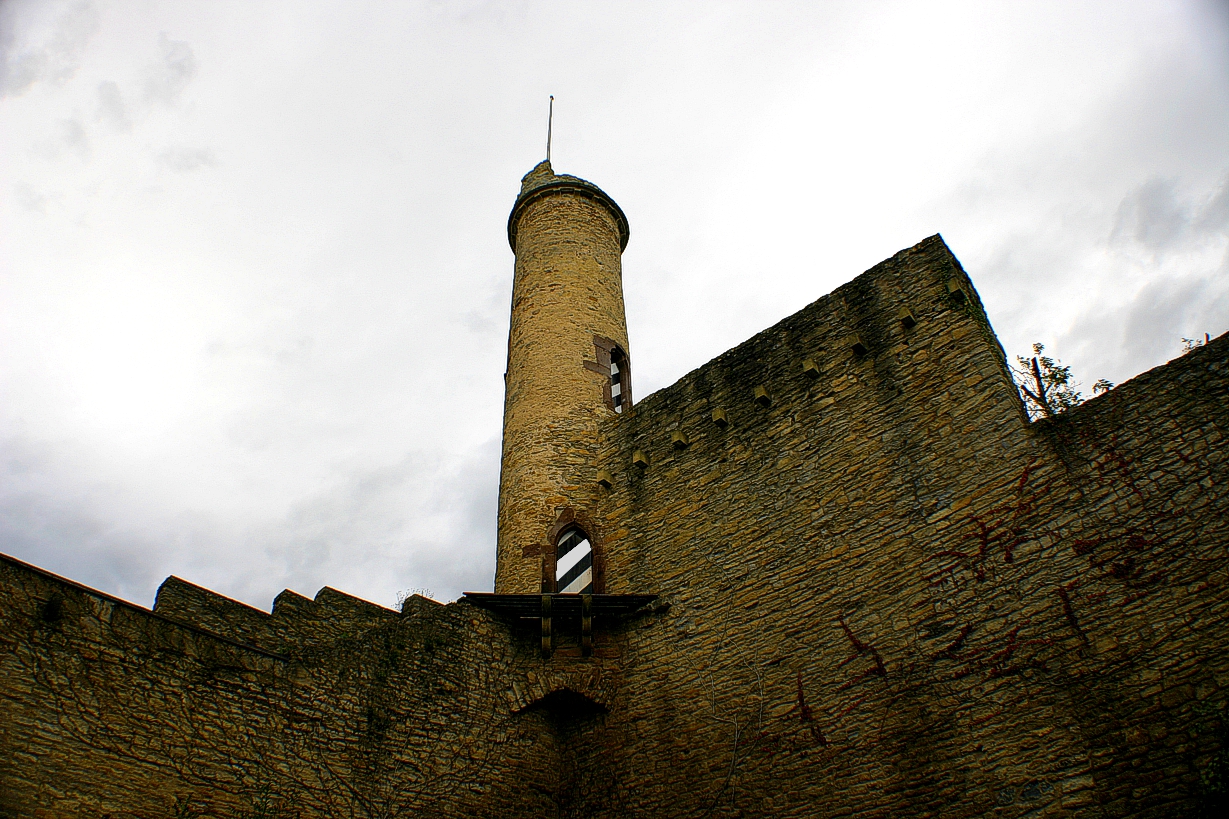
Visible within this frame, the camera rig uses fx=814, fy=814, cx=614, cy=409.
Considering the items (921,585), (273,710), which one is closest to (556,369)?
(273,710)

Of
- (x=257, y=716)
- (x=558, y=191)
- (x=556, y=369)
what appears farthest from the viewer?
(x=558, y=191)

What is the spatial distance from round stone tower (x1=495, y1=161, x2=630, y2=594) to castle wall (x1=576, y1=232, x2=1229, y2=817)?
1.05m

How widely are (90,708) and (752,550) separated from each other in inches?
244

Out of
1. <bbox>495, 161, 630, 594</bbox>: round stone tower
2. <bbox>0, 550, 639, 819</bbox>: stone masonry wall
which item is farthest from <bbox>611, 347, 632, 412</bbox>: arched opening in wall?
<bbox>0, 550, 639, 819</bbox>: stone masonry wall

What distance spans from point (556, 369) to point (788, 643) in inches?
226

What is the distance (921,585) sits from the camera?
7.43 metres

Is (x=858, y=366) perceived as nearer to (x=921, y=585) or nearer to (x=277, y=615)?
(x=921, y=585)

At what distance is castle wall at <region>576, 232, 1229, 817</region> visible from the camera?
6031mm

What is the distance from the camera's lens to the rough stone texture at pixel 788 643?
6.04m

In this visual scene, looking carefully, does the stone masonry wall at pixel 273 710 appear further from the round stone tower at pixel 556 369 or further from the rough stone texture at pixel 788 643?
the round stone tower at pixel 556 369

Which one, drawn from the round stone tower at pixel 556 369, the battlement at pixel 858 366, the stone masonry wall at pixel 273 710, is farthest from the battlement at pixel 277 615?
the battlement at pixel 858 366

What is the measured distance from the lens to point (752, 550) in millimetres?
8938

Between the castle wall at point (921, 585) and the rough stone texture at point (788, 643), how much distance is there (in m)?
0.02

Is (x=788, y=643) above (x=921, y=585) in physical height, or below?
below
